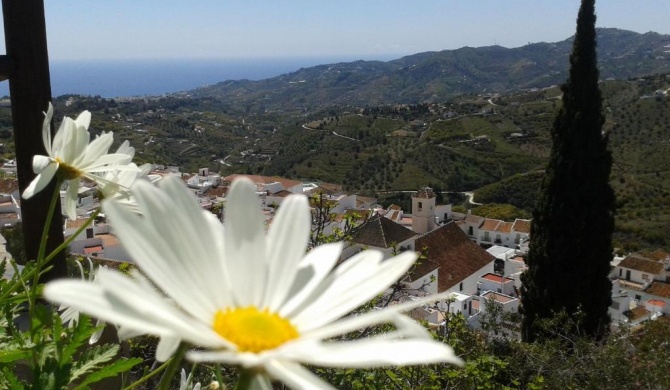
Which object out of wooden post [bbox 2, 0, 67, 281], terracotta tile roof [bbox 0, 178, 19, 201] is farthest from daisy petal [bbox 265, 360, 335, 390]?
terracotta tile roof [bbox 0, 178, 19, 201]

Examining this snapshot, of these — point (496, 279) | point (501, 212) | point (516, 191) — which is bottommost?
point (501, 212)

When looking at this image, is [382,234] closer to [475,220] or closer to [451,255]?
[451,255]

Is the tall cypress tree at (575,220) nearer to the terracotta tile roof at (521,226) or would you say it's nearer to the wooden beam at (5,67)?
the wooden beam at (5,67)

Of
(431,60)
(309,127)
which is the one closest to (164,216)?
(309,127)

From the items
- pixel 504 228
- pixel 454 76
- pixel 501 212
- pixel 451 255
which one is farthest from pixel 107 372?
pixel 454 76

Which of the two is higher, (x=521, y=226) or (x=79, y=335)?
(x=79, y=335)

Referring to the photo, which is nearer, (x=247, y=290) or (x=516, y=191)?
(x=247, y=290)

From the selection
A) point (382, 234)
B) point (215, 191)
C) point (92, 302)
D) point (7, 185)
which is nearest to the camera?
point (92, 302)

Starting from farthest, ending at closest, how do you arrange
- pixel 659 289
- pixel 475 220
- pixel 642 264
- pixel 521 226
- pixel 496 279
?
pixel 475 220 → pixel 521 226 → pixel 642 264 → pixel 659 289 → pixel 496 279
